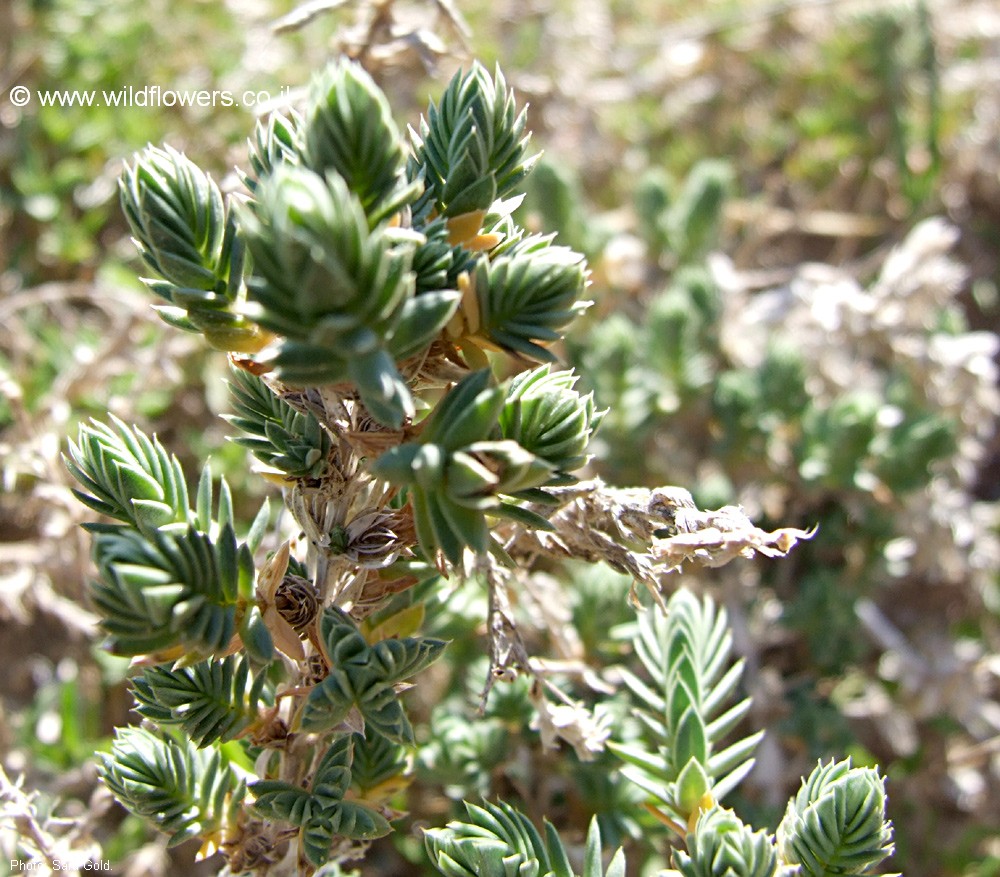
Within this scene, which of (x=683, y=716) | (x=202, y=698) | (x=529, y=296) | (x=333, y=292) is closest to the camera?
(x=333, y=292)

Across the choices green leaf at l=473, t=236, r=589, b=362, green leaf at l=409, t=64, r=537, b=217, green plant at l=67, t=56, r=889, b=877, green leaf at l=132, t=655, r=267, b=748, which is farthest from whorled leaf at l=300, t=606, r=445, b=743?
green leaf at l=409, t=64, r=537, b=217

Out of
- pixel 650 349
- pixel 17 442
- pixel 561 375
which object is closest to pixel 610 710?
pixel 561 375

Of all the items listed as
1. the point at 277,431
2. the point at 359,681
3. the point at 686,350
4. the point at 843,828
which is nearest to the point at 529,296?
the point at 277,431

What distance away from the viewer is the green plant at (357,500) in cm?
88

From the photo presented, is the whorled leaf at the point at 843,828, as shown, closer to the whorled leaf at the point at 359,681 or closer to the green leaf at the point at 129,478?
the whorled leaf at the point at 359,681

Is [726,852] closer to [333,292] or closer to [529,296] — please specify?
[529,296]

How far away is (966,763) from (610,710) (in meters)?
1.17

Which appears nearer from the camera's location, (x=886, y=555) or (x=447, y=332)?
(x=447, y=332)

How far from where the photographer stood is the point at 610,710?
152 centimetres

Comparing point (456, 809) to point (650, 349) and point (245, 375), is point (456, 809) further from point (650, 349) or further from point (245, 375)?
point (650, 349)

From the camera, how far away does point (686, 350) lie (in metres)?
2.23

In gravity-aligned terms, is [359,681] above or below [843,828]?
above

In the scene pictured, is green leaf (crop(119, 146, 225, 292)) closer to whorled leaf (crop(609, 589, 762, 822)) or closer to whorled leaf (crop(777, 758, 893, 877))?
whorled leaf (crop(609, 589, 762, 822))

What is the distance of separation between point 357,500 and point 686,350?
126 cm
